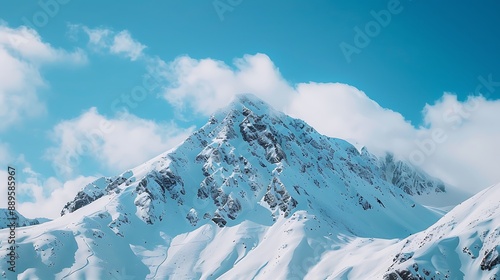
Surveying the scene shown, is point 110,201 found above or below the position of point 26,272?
above

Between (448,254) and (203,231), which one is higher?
(203,231)

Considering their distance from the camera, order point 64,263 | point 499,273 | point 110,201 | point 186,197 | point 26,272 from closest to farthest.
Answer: point 499,273, point 26,272, point 64,263, point 110,201, point 186,197

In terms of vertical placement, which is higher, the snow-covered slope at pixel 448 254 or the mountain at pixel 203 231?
the mountain at pixel 203 231

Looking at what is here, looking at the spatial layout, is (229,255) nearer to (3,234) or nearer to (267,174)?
(267,174)

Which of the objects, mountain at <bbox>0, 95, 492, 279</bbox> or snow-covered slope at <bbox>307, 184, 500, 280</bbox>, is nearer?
snow-covered slope at <bbox>307, 184, 500, 280</bbox>

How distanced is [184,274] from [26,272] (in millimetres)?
43795

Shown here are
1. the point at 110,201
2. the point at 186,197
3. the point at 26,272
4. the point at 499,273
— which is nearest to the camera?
the point at 499,273

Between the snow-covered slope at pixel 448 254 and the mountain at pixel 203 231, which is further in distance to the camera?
the mountain at pixel 203 231

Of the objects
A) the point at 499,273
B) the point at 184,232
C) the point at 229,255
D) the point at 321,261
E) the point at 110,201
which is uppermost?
the point at 110,201

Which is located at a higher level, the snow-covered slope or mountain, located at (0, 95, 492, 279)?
mountain, located at (0, 95, 492, 279)

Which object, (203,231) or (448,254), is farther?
(203,231)

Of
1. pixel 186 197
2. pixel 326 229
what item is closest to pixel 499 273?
pixel 326 229

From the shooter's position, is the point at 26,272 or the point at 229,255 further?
the point at 229,255

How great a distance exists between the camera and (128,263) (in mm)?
144125
